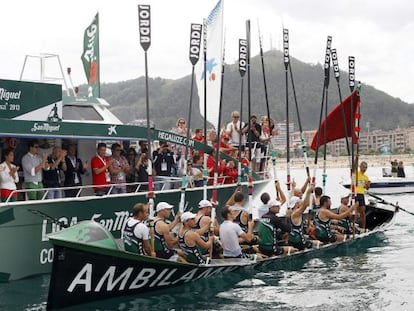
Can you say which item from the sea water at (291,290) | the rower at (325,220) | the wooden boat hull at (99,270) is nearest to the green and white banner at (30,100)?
the sea water at (291,290)

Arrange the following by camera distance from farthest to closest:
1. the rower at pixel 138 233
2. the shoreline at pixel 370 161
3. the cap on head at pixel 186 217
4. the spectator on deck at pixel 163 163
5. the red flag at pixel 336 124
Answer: the shoreline at pixel 370 161, the red flag at pixel 336 124, the spectator on deck at pixel 163 163, the cap on head at pixel 186 217, the rower at pixel 138 233

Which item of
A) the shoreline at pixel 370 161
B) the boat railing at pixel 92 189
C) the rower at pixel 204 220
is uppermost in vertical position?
the shoreline at pixel 370 161

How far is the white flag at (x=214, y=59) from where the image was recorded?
570 inches

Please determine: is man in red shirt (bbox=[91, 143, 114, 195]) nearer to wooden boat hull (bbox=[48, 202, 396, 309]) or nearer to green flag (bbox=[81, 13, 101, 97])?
wooden boat hull (bbox=[48, 202, 396, 309])

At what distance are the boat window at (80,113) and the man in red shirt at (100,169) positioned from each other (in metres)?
1.34

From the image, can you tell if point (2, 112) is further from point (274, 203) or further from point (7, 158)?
point (274, 203)

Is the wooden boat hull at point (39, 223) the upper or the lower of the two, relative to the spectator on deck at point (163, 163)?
lower

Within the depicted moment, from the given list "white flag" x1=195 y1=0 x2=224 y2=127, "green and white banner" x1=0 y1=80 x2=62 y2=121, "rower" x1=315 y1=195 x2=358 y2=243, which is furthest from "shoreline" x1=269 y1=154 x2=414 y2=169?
"green and white banner" x1=0 y1=80 x2=62 y2=121

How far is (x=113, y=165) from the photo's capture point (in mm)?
14656

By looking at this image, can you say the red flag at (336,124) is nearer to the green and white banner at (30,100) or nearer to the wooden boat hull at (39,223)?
the wooden boat hull at (39,223)

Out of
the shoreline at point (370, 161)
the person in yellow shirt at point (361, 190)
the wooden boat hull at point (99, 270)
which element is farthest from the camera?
the shoreline at point (370, 161)

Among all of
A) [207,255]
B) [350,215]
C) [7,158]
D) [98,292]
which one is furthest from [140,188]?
[350,215]

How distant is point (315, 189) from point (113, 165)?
5663mm

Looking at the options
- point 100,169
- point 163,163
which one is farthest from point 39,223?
point 163,163
